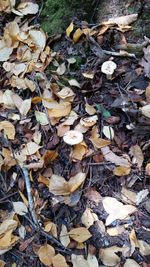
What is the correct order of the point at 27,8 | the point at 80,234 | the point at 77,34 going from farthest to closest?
the point at 27,8 → the point at 77,34 → the point at 80,234

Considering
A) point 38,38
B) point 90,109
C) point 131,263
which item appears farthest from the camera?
point 38,38

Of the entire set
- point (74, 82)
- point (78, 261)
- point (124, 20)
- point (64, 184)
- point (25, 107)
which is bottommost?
point (78, 261)

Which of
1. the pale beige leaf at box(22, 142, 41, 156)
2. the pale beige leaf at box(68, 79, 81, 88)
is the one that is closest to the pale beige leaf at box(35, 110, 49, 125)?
the pale beige leaf at box(22, 142, 41, 156)

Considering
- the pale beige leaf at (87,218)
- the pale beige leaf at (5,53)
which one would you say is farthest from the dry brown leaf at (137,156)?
the pale beige leaf at (5,53)

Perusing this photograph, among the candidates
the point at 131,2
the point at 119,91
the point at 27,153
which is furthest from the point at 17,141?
the point at 131,2

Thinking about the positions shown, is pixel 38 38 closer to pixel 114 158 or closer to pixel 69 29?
pixel 69 29

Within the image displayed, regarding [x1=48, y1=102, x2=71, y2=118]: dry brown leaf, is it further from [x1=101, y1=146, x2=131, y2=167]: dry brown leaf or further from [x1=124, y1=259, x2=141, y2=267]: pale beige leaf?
[x1=124, y1=259, x2=141, y2=267]: pale beige leaf

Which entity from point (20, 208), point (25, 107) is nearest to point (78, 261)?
point (20, 208)
